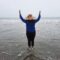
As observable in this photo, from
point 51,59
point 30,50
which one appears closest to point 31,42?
point 30,50

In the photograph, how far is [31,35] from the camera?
13586 millimetres

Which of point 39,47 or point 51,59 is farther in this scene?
point 39,47

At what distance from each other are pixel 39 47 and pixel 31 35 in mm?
1390

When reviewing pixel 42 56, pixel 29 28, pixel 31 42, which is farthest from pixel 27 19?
pixel 42 56

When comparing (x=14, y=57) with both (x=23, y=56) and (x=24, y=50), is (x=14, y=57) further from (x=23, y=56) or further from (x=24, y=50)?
(x=24, y=50)

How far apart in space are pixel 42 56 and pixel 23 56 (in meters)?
1.04

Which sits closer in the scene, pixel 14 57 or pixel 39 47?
pixel 14 57

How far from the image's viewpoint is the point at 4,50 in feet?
45.1

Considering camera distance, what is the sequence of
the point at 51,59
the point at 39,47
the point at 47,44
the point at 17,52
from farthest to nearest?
the point at 47,44, the point at 39,47, the point at 17,52, the point at 51,59

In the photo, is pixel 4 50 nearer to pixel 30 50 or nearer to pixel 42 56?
pixel 30 50

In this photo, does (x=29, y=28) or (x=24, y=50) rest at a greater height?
(x=29, y=28)

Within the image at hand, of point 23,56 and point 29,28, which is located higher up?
point 29,28

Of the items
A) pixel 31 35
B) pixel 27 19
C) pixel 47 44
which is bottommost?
pixel 47 44

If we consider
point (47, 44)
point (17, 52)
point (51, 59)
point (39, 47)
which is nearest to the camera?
point (51, 59)
